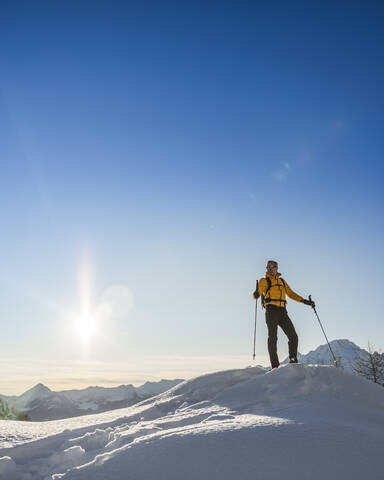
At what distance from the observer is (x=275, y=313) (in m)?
8.27

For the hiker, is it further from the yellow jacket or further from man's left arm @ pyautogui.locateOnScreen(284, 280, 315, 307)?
man's left arm @ pyautogui.locateOnScreen(284, 280, 315, 307)

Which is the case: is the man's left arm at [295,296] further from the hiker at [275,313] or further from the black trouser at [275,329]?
the black trouser at [275,329]

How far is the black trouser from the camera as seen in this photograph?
8.16 metres

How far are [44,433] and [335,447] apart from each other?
171 inches

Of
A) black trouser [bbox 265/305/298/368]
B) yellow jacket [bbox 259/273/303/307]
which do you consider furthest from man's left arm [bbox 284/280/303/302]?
black trouser [bbox 265/305/298/368]

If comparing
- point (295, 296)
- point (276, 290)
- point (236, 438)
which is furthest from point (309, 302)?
point (236, 438)

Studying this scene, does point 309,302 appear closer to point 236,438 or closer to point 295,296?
point 295,296

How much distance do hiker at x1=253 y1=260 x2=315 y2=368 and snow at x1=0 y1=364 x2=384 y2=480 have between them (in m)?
1.52

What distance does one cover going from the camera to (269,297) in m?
8.29

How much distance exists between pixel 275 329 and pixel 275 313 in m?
0.37

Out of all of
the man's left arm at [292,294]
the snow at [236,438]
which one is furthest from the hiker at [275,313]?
the snow at [236,438]

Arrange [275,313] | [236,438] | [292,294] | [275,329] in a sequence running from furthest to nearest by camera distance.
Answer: [292,294] < [275,313] < [275,329] < [236,438]

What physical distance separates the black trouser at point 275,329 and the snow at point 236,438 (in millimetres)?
1511

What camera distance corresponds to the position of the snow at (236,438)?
3.40 metres
